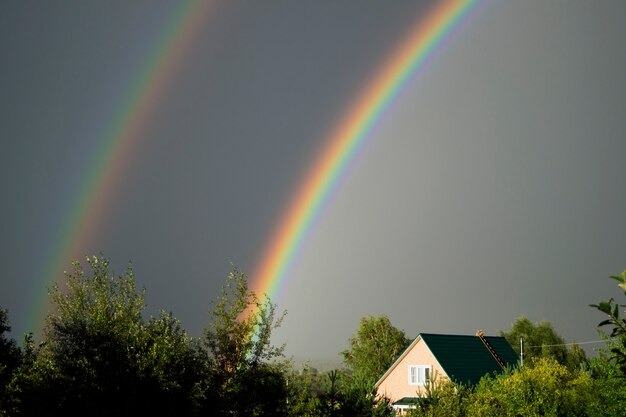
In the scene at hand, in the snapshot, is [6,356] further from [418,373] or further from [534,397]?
[418,373]

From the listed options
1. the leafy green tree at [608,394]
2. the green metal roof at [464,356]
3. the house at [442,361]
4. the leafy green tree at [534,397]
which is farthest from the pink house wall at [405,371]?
the leafy green tree at [608,394]

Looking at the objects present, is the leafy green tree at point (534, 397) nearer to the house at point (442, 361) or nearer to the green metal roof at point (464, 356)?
the green metal roof at point (464, 356)

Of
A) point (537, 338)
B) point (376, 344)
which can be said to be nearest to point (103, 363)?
point (376, 344)

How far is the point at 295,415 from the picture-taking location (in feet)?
74.0

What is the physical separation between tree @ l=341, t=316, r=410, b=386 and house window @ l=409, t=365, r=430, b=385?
131ft

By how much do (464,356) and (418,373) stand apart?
4.58 metres

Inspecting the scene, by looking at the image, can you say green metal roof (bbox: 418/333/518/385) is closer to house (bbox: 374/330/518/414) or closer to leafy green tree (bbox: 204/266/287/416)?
house (bbox: 374/330/518/414)

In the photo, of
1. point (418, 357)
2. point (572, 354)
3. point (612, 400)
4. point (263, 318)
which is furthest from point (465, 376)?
point (572, 354)

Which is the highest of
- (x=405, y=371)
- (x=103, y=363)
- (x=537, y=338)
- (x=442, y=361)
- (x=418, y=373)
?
(x=537, y=338)

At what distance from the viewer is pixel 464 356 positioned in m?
58.8

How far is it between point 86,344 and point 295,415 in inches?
334

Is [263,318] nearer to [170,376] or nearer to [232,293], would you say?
[232,293]

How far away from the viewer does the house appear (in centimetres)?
5725

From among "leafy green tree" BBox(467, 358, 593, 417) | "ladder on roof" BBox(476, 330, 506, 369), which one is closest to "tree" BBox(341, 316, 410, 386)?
"ladder on roof" BBox(476, 330, 506, 369)
